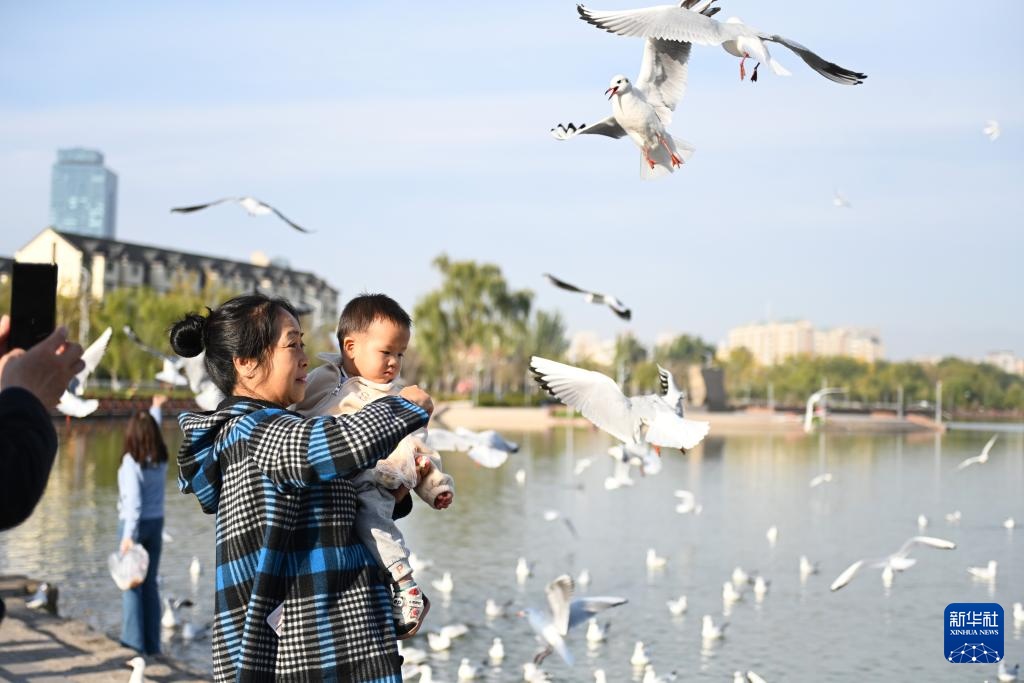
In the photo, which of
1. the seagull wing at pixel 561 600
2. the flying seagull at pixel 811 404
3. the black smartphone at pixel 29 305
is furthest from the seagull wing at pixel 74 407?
the flying seagull at pixel 811 404

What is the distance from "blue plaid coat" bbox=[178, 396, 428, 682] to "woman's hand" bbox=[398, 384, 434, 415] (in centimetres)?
4

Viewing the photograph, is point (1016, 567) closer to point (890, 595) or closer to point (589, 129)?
point (890, 595)

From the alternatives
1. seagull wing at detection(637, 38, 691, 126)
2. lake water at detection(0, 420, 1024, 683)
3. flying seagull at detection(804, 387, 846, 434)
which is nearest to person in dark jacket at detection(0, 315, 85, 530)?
seagull wing at detection(637, 38, 691, 126)

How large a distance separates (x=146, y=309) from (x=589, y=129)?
1832 inches

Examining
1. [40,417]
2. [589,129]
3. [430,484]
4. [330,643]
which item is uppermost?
[589,129]

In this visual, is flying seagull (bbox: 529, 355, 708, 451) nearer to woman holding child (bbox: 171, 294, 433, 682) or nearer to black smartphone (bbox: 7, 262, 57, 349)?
woman holding child (bbox: 171, 294, 433, 682)

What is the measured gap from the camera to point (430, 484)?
2443mm

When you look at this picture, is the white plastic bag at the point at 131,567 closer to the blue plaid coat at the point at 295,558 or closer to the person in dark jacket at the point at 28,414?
the blue plaid coat at the point at 295,558

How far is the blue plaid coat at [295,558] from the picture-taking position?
7.10 ft

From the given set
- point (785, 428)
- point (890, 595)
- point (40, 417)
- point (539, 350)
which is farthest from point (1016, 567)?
point (539, 350)

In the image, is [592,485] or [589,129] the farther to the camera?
[592,485]

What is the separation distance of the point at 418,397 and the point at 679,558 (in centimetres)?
1151

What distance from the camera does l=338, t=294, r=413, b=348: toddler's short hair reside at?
8.16 ft

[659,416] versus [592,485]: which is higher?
[659,416]
